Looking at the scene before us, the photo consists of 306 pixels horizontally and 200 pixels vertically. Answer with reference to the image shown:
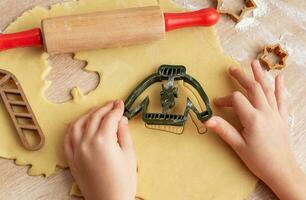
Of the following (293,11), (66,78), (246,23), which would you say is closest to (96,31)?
(66,78)

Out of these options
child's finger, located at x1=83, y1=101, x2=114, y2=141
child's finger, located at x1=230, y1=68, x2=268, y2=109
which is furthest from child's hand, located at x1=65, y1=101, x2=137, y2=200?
child's finger, located at x1=230, y1=68, x2=268, y2=109

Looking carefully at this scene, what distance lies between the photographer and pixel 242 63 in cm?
102

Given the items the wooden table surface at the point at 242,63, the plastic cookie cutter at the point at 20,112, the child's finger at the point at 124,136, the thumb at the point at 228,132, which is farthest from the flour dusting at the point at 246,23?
the plastic cookie cutter at the point at 20,112

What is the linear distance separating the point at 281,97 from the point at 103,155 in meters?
0.36

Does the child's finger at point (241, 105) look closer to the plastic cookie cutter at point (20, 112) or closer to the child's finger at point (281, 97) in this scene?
the child's finger at point (281, 97)

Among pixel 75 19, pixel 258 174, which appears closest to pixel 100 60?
pixel 75 19

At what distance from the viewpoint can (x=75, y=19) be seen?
3.07ft

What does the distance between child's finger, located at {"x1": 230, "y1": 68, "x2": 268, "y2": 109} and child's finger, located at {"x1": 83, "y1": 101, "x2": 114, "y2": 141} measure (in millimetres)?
253

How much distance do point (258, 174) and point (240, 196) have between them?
5 centimetres

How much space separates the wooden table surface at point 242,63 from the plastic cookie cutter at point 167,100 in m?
0.10

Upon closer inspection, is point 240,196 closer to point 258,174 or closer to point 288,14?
point 258,174

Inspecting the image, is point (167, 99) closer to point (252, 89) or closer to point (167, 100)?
point (167, 100)

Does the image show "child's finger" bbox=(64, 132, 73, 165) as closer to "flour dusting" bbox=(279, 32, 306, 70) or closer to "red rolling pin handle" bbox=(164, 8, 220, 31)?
"red rolling pin handle" bbox=(164, 8, 220, 31)

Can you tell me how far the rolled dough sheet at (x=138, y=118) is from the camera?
35.8 inches
